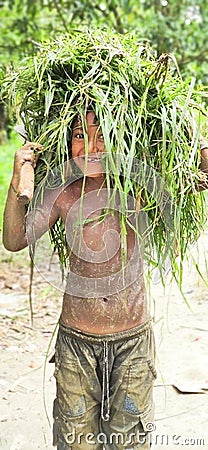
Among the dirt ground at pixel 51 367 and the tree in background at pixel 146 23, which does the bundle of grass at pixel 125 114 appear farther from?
the tree in background at pixel 146 23

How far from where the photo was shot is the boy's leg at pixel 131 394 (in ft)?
6.24

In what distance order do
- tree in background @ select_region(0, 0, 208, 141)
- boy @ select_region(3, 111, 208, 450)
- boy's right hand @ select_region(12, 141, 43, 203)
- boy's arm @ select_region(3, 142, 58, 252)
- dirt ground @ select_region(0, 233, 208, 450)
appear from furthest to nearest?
1. tree in background @ select_region(0, 0, 208, 141)
2. dirt ground @ select_region(0, 233, 208, 450)
3. boy @ select_region(3, 111, 208, 450)
4. boy's arm @ select_region(3, 142, 58, 252)
5. boy's right hand @ select_region(12, 141, 43, 203)

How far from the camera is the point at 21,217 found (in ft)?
5.76

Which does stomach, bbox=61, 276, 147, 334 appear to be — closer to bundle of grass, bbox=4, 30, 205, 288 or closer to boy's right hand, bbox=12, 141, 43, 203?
bundle of grass, bbox=4, 30, 205, 288

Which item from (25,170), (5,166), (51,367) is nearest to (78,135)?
(25,170)

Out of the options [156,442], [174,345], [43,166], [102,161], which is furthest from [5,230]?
[174,345]

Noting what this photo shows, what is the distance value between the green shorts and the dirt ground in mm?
132

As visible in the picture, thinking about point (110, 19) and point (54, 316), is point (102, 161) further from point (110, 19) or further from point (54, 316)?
point (110, 19)

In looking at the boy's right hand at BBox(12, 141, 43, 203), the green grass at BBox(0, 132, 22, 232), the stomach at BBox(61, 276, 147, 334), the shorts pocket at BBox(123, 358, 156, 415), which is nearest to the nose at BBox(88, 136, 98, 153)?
the boy's right hand at BBox(12, 141, 43, 203)

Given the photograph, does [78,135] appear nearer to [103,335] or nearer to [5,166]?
[103,335]

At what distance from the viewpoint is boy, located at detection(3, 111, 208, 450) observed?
5.98ft

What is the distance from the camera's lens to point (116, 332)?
1890mm

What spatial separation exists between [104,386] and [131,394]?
89 mm

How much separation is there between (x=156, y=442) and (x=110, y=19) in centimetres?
349
